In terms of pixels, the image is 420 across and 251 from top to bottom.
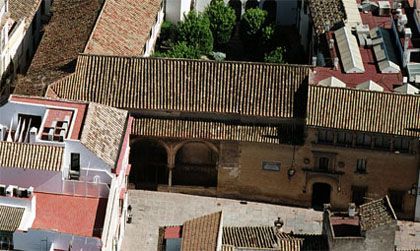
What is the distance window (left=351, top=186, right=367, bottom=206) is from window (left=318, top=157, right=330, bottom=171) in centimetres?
255

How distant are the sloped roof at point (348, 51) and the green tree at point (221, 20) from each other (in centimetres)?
1503

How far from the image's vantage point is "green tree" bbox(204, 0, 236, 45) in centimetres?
10519

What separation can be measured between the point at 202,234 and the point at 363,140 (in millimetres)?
19038

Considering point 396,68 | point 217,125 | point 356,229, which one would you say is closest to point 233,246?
point 356,229

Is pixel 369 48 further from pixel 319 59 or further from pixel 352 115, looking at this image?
pixel 352 115

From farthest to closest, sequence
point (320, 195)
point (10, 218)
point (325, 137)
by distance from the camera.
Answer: point (320, 195)
point (325, 137)
point (10, 218)

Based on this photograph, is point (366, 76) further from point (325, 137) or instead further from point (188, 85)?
point (188, 85)

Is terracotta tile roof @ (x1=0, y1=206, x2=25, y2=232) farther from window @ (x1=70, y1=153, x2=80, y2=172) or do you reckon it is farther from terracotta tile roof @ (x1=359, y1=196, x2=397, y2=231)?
terracotta tile roof @ (x1=359, y1=196, x2=397, y2=231)

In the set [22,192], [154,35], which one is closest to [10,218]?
[22,192]

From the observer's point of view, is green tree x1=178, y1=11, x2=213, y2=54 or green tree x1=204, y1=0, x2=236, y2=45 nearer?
green tree x1=178, y1=11, x2=213, y2=54

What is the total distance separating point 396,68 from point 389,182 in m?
9.22

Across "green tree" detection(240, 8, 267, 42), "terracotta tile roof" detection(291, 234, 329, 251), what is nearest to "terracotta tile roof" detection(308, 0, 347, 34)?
"green tree" detection(240, 8, 267, 42)

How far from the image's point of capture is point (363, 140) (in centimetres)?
8331

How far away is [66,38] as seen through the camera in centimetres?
9125
